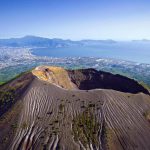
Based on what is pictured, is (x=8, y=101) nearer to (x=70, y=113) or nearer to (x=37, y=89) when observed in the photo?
(x=37, y=89)

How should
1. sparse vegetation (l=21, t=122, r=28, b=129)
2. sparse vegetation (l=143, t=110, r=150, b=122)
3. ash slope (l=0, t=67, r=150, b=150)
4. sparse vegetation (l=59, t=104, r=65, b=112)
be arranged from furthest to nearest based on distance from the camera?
sparse vegetation (l=59, t=104, r=65, b=112) → sparse vegetation (l=143, t=110, r=150, b=122) → sparse vegetation (l=21, t=122, r=28, b=129) → ash slope (l=0, t=67, r=150, b=150)

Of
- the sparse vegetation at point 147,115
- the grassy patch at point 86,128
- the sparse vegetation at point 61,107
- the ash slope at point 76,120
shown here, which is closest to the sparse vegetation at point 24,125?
the ash slope at point 76,120

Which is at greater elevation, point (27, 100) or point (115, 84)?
point (27, 100)

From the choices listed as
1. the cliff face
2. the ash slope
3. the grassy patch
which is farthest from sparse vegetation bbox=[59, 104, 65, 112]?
the cliff face

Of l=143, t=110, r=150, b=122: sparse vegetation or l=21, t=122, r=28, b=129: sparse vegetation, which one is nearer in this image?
l=21, t=122, r=28, b=129: sparse vegetation

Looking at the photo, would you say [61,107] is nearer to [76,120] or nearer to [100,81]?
[76,120]

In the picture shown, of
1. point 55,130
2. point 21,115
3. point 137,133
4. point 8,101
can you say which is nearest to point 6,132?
point 21,115

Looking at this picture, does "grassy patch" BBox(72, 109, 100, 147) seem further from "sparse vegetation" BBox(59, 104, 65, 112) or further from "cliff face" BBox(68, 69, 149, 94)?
"cliff face" BBox(68, 69, 149, 94)

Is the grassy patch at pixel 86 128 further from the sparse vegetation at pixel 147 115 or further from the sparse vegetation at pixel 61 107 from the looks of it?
the sparse vegetation at pixel 147 115
